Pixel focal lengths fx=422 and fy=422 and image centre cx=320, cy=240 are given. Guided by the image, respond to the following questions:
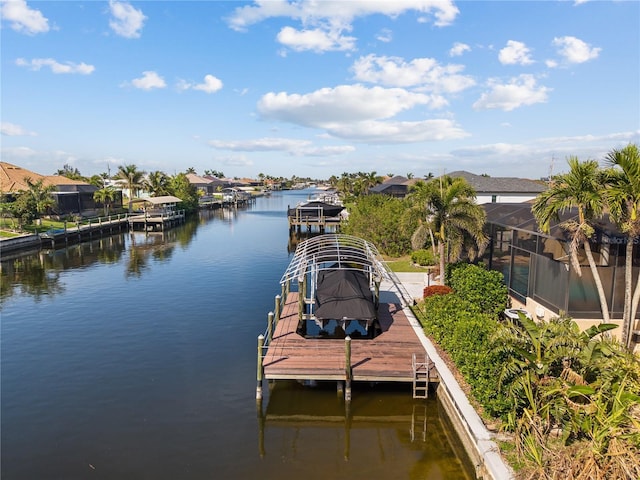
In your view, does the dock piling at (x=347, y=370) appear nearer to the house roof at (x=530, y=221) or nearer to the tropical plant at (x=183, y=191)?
the house roof at (x=530, y=221)

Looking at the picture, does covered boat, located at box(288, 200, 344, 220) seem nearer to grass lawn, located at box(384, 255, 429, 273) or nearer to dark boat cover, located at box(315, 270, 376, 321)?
grass lawn, located at box(384, 255, 429, 273)

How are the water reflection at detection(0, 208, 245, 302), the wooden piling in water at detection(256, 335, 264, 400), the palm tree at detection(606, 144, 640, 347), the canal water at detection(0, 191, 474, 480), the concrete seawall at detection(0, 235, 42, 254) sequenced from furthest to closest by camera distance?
the concrete seawall at detection(0, 235, 42, 254)
the water reflection at detection(0, 208, 245, 302)
the wooden piling in water at detection(256, 335, 264, 400)
the palm tree at detection(606, 144, 640, 347)
the canal water at detection(0, 191, 474, 480)

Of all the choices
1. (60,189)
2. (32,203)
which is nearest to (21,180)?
(60,189)

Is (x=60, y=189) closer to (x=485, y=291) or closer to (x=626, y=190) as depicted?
(x=485, y=291)

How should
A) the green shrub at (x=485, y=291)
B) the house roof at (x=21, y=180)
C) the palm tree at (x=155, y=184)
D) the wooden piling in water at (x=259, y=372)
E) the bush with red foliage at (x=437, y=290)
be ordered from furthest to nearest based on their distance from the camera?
the palm tree at (x=155, y=184)
the house roof at (x=21, y=180)
the bush with red foliage at (x=437, y=290)
the green shrub at (x=485, y=291)
the wooden piling in water at (x=259, y=372)

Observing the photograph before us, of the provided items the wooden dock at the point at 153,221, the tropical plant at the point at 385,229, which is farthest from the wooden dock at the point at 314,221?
the wooden dock at the point at 153,221

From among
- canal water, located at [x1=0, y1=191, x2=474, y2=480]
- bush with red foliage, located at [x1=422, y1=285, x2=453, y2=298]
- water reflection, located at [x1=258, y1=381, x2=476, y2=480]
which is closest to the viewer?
canal water, located at [x1=0, y1=191, x2=474, y2=480]

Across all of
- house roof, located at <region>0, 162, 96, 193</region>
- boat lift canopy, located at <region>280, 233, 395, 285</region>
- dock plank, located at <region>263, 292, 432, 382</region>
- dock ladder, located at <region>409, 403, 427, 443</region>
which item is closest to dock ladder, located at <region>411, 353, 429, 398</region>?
dock plank, located at <region>263, 292, 432, 382</region>
